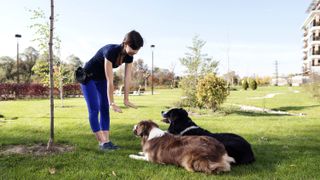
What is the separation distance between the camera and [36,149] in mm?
5832

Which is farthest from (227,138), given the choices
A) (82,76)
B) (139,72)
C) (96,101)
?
(139,72)

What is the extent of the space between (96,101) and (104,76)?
0.43 meters

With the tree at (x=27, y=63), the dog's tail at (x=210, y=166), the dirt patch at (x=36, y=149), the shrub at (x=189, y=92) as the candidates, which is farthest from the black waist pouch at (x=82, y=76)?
the tree at (x=27, y=63)

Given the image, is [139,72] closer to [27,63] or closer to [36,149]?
[27,63]

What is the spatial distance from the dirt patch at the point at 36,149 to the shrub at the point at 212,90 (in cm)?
979

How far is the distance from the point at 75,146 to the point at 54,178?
77.6 inches

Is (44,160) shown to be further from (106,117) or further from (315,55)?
(315,55)

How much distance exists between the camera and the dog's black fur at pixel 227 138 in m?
4.84

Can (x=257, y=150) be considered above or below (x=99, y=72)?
below

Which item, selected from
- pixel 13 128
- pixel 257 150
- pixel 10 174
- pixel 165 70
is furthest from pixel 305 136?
pixel 165 70

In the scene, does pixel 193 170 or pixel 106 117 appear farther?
pixel 106 117

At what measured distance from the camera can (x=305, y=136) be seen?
7.73 meters

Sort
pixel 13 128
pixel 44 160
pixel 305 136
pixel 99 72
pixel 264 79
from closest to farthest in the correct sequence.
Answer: pixel 44 160 < pixel 99 72 < pixel 305 136 < pixel 13 128 < pixel 264 79

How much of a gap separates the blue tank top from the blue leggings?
137mm
